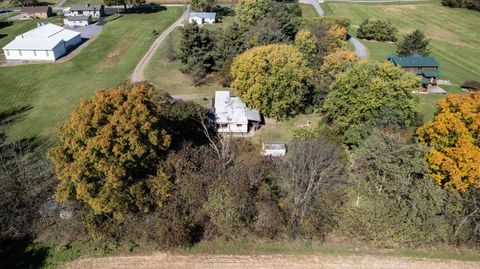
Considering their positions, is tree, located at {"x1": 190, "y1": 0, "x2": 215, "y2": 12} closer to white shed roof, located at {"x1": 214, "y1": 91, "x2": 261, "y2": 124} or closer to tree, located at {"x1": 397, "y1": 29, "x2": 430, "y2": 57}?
tree, located at {"x1": 397, "y1": 29, "x2": 430, "y2": 57}

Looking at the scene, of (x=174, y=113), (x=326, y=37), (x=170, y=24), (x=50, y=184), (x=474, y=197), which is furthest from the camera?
(x=170, y=24)

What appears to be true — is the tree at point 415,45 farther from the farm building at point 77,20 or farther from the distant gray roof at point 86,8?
the distant gray roof at point 86,8

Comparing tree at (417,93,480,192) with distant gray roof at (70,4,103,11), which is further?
distant gray roof at (70,4,103,11)

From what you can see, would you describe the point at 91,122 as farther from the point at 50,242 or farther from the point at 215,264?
the point at 215,264

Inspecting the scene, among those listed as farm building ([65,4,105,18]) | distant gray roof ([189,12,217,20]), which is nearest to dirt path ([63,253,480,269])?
distant gray roof ([189,12,217,20])

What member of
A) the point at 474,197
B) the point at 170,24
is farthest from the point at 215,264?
the point at 170,24

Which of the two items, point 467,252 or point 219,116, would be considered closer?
point 467,252

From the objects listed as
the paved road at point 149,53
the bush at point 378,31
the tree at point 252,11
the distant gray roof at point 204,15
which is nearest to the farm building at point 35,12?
the paved road at point 149,53
